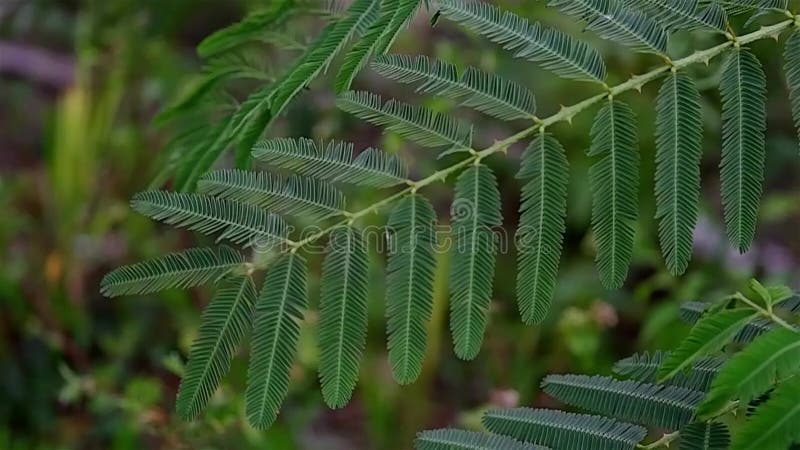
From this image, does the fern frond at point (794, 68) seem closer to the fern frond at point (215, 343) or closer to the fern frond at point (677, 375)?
the fern frond at point (677, 375)

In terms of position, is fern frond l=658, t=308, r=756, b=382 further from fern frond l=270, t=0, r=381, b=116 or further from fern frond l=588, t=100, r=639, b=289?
fern frond l=270, t=0, r=381, b=116

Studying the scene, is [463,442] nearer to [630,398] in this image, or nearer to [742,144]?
[630,398]

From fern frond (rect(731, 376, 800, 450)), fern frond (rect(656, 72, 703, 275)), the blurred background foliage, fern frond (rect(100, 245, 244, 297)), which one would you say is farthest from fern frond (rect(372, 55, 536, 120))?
the blurred background foliage

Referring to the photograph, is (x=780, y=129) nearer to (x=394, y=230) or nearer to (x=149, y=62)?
(x=149, y=62)

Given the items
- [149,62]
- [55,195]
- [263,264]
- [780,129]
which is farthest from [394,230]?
[780,129]

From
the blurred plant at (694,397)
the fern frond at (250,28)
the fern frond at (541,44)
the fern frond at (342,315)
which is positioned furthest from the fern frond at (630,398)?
the fern frond at (250,28)

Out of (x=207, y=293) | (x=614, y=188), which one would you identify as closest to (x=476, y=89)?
(x=614, y=188)
